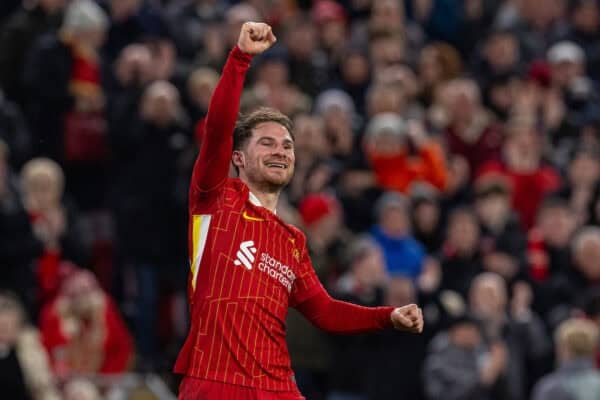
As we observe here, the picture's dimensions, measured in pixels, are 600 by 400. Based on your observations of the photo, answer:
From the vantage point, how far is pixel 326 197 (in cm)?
1312

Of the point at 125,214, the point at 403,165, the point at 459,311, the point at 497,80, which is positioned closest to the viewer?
the point at 459,311

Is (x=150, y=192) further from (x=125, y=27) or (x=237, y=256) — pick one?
(x=237, y=256)

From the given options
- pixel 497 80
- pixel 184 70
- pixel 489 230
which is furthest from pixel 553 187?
pixel 184 70

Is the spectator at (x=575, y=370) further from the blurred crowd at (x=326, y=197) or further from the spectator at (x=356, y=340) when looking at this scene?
the spectator at (x=356, y=340)

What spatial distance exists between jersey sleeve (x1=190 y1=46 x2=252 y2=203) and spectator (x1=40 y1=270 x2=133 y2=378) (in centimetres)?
554

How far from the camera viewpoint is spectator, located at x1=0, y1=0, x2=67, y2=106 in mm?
13883

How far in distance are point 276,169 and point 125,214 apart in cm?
609

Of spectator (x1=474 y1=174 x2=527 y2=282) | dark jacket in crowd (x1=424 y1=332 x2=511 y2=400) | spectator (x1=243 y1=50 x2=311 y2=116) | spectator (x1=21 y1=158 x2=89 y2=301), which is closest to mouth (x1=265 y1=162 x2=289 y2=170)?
dark jacket in crowd (x1=424 y1=332 x2=511 y2=400)

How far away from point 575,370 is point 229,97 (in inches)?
215

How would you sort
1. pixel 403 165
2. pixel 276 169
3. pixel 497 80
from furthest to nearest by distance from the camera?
pixel 497 80, pixel 403 165, pixel 276 169

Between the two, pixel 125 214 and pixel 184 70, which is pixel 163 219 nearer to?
pixel 125 214

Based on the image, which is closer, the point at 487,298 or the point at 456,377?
the point at 456,377

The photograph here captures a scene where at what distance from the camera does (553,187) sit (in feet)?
47.5

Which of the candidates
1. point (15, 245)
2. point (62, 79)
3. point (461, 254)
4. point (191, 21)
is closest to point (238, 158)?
point (15, 245)
